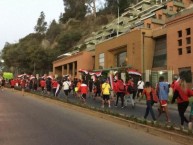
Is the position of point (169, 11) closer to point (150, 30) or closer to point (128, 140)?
point (150, 30)

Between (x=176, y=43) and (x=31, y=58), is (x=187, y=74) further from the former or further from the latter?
(x=31, y=58)

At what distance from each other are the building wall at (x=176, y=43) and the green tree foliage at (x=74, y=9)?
82.9m

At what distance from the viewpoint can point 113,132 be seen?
43.9 feet

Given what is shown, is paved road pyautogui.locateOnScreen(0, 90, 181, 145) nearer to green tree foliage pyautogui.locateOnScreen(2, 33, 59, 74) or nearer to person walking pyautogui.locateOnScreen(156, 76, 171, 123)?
person walking pyautogui.locateOnScreen(156, 76, 171, 123)

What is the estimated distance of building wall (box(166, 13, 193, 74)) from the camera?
3989cm

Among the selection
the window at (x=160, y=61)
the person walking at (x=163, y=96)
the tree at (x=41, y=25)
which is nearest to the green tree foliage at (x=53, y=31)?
the tree at (x=41, y=25)

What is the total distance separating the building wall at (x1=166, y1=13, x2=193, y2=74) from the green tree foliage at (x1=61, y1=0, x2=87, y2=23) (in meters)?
82.9

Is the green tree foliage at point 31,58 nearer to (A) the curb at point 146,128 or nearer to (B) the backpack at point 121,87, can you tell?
(B) the backpack at point 121,87

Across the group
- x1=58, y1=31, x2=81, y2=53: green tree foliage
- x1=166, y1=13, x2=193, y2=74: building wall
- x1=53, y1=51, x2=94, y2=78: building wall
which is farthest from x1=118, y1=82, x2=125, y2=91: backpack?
x1=58, y1=31, x2=81, y2=53: green tree foliage

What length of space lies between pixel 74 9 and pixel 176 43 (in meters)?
89.2

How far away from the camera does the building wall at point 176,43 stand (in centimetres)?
3989

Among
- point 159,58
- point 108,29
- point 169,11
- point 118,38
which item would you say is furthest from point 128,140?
point 108,29

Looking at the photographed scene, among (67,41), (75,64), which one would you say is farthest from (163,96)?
→ (67,41)

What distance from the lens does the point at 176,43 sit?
139 feet
